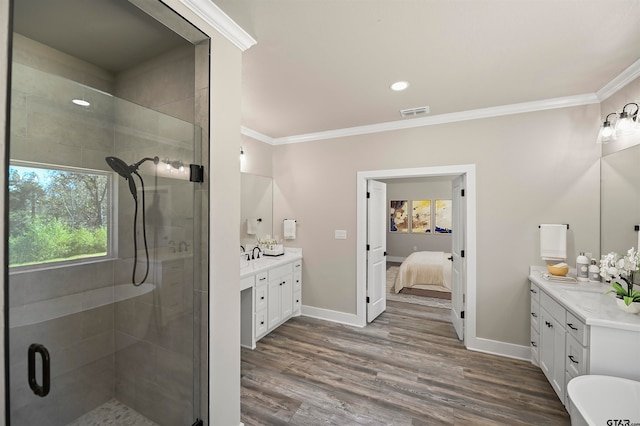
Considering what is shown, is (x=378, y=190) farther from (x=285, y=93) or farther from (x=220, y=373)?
(x=220, y=373)

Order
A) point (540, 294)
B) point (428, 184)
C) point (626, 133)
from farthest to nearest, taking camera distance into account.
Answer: point (428, 184) → point (540, 294) → point (626, 133)

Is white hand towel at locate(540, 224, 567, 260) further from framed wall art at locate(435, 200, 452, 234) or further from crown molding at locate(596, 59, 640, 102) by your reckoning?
framed wall art at locate(435, 200, 452, 234)

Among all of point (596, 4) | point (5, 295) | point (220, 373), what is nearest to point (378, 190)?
point (596, 4)

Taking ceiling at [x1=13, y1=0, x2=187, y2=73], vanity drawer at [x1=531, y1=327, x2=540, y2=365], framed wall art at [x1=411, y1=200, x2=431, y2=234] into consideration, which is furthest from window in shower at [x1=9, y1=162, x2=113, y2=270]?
framed wall art at [x1=411, y1=200, x2=431, y2=234]

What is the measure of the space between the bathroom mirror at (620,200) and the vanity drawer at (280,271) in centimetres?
337

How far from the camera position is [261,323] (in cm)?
327

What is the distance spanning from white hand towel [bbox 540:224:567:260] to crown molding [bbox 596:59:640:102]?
1.26 metres

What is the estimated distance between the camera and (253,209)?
3.95 meters

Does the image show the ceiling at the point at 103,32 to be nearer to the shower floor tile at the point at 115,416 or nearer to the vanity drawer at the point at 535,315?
the shower floor tile at the point at 115,416

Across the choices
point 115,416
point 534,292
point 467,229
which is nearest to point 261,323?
point 115,416

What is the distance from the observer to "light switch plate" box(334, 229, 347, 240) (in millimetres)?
3871

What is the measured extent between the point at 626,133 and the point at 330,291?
11.2 feet

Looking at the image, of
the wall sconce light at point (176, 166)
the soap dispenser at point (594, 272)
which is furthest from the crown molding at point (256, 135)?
the soap dispenser at point (594, 272)

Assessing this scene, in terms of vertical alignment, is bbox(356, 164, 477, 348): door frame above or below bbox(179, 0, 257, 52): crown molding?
below
